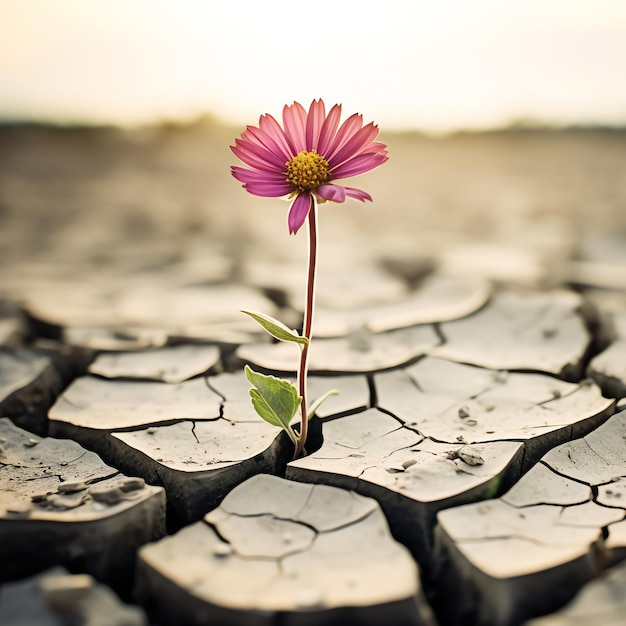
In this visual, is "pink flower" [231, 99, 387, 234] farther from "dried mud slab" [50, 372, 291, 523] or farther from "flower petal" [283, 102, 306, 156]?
"dried mud slab" [50, 372, 291, 523]

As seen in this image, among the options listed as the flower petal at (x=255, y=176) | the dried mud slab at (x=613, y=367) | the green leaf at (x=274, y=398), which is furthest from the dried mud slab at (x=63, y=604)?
the dried mud slab at (x=613, y=367)

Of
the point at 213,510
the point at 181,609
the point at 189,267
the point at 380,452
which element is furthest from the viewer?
the point at 189,267

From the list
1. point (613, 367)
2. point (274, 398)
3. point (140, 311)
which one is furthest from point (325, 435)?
point (140, 311)

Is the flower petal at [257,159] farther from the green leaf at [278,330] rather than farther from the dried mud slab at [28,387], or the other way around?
the dried mud slab at [28,387]

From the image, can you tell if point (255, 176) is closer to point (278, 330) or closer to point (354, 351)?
point (278, 330)

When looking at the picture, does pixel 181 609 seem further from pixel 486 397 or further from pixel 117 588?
pixel 486 397

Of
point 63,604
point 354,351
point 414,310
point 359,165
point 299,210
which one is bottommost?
point 63,604

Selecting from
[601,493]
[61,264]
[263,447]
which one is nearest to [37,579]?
[263,447]

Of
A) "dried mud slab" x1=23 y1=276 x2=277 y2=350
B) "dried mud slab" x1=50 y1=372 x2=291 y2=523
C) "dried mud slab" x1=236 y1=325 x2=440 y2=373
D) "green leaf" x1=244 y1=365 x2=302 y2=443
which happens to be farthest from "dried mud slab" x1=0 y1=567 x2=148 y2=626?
"dried mud slab" x1=23 y1=276 x2=277 y2=350
